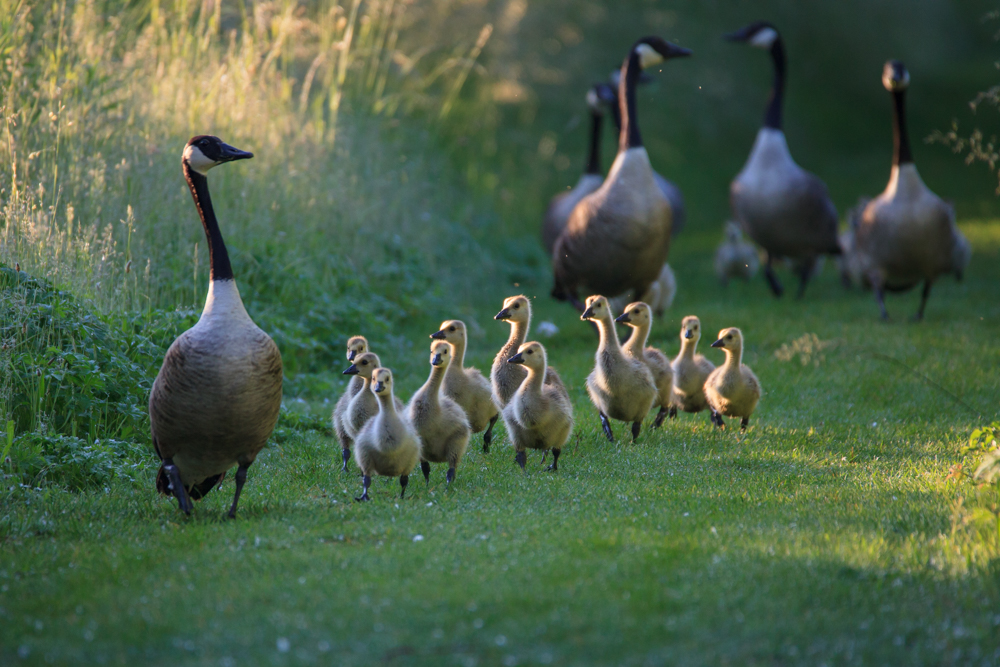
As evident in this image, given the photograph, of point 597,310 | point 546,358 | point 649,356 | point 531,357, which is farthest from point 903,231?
point 531,357

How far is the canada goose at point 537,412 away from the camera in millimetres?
6477

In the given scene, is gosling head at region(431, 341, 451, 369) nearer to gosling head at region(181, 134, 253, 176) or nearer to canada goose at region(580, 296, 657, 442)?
canada goose at region(580, 296, 657, 442)

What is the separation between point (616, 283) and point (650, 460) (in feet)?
13.4

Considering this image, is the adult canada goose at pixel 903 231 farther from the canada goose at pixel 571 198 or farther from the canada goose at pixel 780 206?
the canada goose at pixel 571 198

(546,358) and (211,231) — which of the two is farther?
(546,358)

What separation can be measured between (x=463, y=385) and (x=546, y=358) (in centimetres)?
101

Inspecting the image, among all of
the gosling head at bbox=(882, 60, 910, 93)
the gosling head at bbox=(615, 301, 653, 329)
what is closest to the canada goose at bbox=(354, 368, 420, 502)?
the gosling head at bbox=(615, 301, 653, 329)

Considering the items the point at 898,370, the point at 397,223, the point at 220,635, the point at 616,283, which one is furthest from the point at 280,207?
the point at 220,635

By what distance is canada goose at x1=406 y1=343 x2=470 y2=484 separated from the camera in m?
6.27

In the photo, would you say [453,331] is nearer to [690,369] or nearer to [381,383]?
[381,383]

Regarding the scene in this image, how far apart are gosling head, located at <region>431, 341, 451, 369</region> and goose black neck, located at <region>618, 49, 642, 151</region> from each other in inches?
193

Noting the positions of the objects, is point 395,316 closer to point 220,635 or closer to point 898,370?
point 898,370

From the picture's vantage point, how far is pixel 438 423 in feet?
20.5

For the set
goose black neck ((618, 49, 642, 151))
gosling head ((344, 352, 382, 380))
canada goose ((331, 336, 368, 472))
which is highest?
goose black neck ((618, 49, 642, 151))
